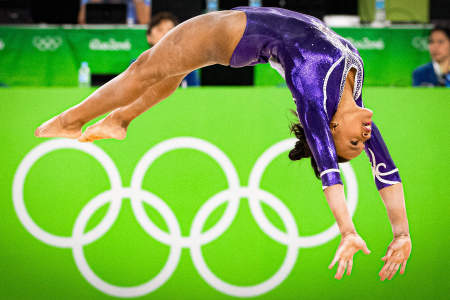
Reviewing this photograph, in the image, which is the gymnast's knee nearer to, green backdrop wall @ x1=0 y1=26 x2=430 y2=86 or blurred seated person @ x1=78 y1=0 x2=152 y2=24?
green backdrop wall @ x1=0 y1=26 x2=430 y2=86

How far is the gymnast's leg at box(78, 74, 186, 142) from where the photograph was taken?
3.18 metres

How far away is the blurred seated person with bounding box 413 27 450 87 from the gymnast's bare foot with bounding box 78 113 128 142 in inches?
127

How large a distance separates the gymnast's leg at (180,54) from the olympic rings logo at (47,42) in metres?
2.98

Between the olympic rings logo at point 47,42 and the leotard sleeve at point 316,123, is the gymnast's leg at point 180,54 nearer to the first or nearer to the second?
the leotard sleeve at point 316,123

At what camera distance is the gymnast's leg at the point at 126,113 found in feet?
10.4

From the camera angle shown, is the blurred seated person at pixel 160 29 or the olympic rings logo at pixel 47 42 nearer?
the blurred seated person at pixel 160 29

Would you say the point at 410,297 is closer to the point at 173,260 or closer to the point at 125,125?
the point at 173,260

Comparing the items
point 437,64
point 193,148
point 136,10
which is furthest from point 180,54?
point 136,10

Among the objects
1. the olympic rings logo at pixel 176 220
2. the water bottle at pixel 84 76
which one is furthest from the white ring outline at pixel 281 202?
the water bottle at pixel 84 76

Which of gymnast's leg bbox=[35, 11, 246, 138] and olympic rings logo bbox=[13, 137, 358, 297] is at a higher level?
gymnast's leg bbox=[35, 11, 246, 138]

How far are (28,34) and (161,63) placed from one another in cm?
337

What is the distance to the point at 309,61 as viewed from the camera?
9.10ft

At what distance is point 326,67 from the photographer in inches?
109

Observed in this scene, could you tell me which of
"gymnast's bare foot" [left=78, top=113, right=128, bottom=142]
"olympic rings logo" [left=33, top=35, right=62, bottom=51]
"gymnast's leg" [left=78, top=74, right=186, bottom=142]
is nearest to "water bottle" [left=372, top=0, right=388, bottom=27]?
"olympic rings logo" [left=33, top=35, right=62, bottom=51]
